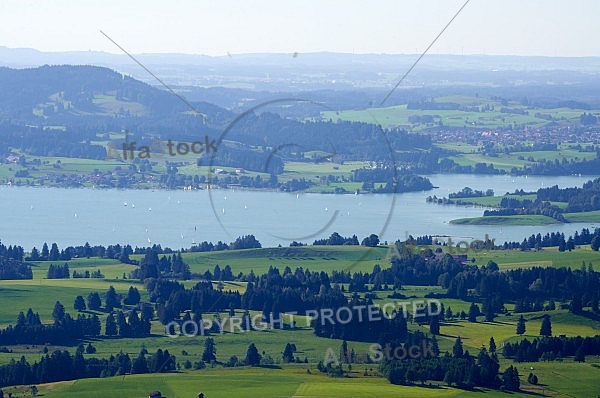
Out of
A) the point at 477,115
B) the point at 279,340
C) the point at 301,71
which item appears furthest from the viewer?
the point at 477,115

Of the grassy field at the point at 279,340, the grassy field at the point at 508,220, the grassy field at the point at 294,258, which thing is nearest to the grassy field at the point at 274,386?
the grassy field at the point at 279,340

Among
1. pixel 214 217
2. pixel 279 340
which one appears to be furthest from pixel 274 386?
pixel 214 217

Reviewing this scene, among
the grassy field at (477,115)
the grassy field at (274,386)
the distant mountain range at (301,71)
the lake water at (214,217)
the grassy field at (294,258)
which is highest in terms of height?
the distant mountain range at (301,71)

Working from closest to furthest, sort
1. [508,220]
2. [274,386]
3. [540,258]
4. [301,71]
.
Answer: [274,386], [540,258], [508,220], [301,71]

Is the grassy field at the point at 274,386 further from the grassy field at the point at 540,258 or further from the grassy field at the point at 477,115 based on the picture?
the grassy field at the point at 477,115

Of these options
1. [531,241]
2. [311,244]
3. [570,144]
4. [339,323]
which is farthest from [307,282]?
[570,144]

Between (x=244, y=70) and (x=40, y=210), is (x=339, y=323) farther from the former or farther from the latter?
(x=244, y=70)

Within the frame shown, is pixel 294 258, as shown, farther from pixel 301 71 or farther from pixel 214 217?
pixel 301 71

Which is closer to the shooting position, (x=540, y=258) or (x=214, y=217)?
(x=540, y=258)
